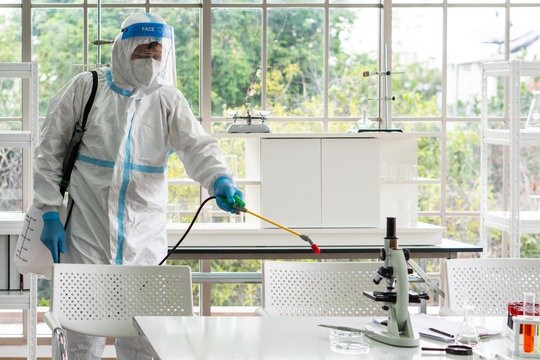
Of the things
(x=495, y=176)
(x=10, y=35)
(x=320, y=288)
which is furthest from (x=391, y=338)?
(x=10, y=35)

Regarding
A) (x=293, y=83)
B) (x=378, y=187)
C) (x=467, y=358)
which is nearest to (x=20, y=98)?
(x=293, y=83)

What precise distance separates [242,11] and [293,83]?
513 millimetres

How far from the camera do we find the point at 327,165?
361 centimetres

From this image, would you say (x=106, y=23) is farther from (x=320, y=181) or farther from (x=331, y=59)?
(x=320, y=181)

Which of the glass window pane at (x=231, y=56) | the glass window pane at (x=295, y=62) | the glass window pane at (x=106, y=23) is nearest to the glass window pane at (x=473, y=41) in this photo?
the glass window pane at (x=295, y=62)

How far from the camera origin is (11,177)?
421 cm

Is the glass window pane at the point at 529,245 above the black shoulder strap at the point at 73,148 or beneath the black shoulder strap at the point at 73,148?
beneath

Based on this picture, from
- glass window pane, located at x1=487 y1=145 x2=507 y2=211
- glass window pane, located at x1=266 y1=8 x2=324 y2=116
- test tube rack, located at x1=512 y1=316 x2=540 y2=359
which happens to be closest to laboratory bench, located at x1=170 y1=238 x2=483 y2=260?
glass window pane, located at x1=487 y1=145 x2=507 y2=211

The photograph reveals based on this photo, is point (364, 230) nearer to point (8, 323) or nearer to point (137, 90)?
point (137, 90)

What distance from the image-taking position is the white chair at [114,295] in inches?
88.9

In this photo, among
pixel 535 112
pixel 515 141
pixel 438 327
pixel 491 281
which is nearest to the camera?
pixel 438 327

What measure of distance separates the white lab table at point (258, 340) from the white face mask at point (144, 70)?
94cm

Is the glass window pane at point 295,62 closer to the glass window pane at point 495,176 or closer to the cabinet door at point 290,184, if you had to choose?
the cabinet door at point 290,184

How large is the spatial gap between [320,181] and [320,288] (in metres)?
1.22
